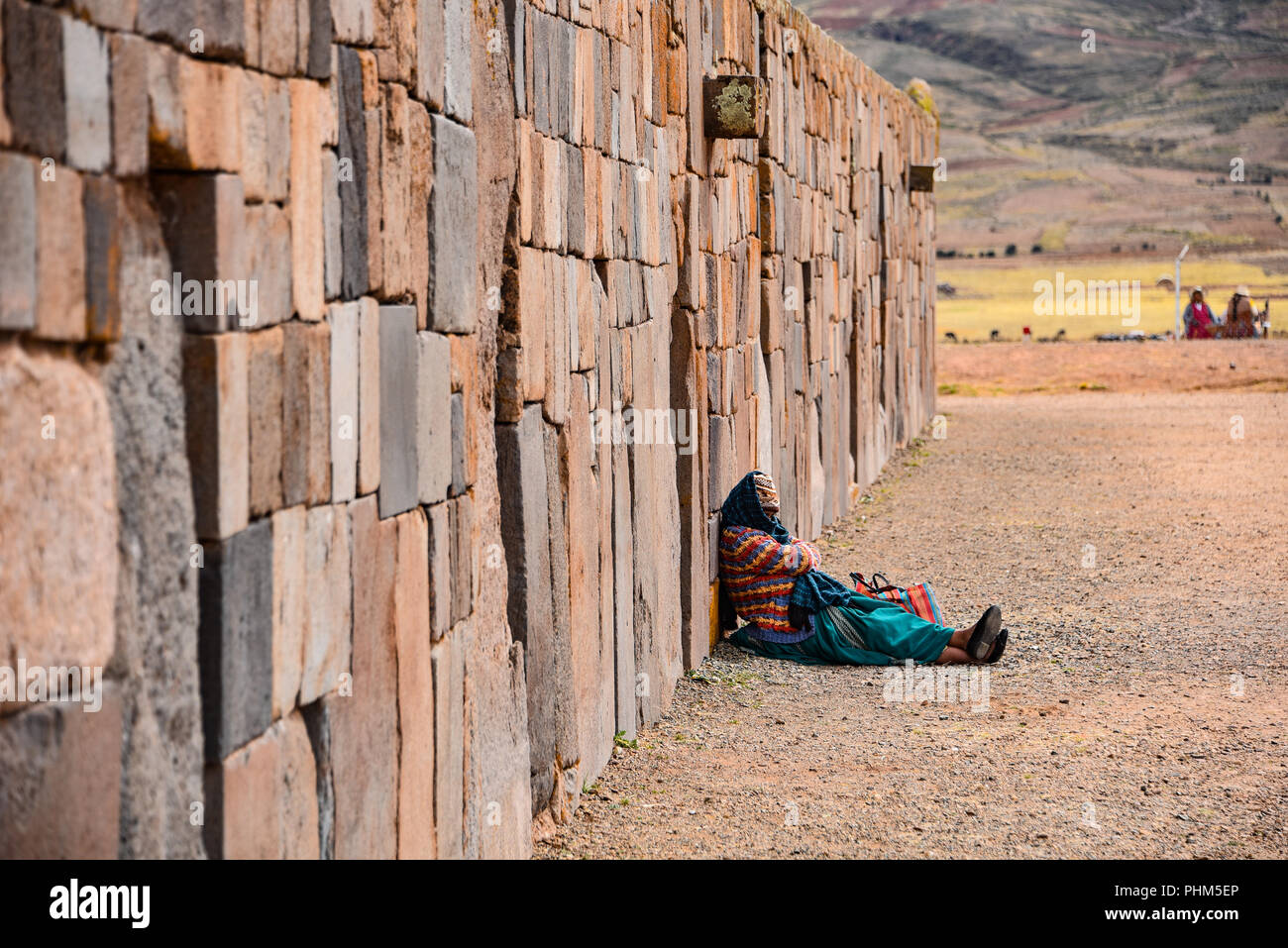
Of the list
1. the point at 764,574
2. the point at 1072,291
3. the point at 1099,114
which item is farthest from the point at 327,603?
the point at 1099,114

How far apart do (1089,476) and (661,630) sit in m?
8.58

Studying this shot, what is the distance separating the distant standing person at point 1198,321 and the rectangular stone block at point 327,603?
95.0ft

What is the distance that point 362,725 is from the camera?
3.38 m

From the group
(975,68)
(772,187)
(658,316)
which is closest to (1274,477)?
(772,187)

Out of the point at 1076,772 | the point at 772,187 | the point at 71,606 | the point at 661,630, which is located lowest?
the point at 1076,772

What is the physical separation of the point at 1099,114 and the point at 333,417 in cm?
12279

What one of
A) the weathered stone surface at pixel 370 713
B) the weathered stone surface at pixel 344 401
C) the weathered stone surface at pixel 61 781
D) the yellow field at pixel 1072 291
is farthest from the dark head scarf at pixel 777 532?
the yellow field at pixel 1072 291

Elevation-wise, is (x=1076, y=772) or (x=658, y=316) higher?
(x=658, y=316)

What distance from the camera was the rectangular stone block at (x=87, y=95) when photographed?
2264mm

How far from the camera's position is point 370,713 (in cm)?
342

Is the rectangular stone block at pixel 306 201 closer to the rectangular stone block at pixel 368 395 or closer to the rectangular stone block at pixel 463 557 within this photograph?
the rectangular stone block at pixel 368 395

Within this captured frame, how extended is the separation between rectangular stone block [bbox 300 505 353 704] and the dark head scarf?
4.76 m

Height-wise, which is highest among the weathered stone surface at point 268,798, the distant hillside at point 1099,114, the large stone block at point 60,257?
the distant hillside at point 1099,114
